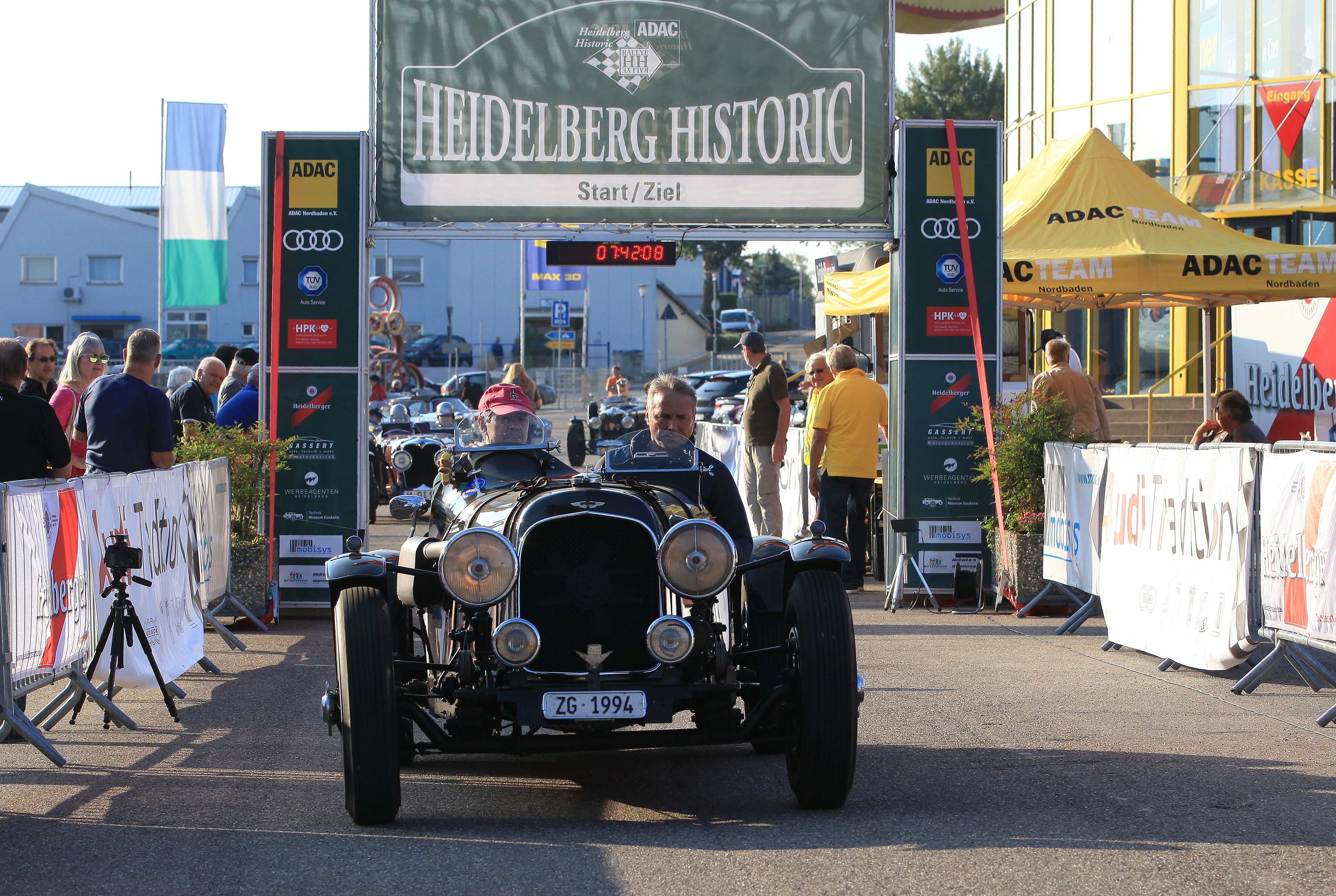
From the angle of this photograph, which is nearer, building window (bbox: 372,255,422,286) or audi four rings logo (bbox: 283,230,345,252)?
audi four rings logo (bbox: 283,230,345,252)

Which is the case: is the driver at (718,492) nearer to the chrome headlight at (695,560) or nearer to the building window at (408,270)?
the chrome headlight at (695,560)

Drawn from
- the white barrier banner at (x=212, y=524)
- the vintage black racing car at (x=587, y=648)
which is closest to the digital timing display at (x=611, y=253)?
the white barrier banner at (x=212, y=524)

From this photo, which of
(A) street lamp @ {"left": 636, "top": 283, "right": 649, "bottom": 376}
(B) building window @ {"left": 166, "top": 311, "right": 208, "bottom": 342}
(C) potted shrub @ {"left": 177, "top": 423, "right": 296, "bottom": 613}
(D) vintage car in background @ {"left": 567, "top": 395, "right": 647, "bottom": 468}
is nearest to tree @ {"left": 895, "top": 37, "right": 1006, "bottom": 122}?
(A) street lamp @ {"left": 636, "top": 283, "right": 649, "bottom": 376}

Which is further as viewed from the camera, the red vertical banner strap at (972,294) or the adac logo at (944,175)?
the adac logo at (944,175)

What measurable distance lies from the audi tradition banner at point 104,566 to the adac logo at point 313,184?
2352 millimetres

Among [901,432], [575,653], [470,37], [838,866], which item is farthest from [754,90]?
[838,866]

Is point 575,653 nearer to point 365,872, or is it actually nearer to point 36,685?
point 365,872

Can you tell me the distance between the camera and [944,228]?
11211 millimetres

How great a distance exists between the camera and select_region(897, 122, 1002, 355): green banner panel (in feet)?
36.7

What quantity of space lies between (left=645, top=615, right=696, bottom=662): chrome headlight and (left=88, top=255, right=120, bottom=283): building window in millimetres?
63525

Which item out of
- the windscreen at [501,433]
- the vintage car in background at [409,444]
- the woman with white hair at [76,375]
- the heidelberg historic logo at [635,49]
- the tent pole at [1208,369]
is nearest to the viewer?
the windscreen at [501,433]

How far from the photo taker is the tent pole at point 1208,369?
15672mm

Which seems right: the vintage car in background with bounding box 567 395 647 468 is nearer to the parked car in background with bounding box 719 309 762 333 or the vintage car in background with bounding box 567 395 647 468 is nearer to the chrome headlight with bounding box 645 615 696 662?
the chrome headlight with bounding box 645 615 696 662

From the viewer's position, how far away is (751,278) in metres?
121
